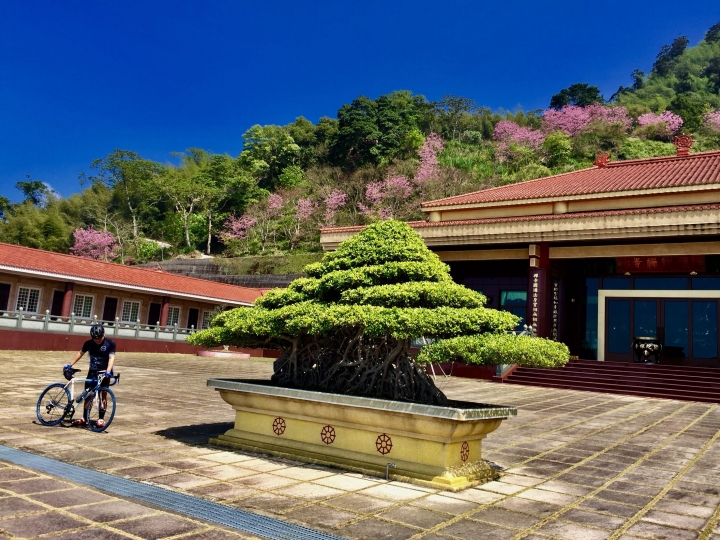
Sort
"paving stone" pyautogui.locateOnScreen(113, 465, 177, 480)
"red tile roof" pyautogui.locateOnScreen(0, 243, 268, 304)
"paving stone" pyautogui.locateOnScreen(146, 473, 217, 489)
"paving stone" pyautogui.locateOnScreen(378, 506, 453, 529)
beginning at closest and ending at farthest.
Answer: "paving stone" pyautogui.locateOnScreen(378, 506, 453, 529) < "paving stone" pyautogui.locateOnScreen(146, 473, 217, 489) < "paving stone" pyautogui.locateOnScreen(113, 465, 177, 480) < "red tile roof" pyautogui.locateOnScreen(0, 243, 268, 304)

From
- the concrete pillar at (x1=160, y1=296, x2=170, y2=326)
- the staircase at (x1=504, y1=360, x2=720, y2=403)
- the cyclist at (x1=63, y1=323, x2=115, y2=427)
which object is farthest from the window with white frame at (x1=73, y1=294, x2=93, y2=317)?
the cyclist at (x1=63, y1=323, x2=115, y2=427)

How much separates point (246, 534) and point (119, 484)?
5.13 feet

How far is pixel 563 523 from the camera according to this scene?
406 cm

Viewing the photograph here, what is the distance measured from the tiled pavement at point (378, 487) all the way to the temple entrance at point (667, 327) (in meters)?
10.0

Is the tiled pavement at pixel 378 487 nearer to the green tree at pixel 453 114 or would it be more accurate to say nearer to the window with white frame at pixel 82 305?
the window with white frame at pixel 82 305

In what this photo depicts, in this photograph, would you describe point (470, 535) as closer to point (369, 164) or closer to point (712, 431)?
point (712, 431)

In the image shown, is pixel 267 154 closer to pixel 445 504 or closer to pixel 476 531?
pixel 445 504

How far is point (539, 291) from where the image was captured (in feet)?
60.6

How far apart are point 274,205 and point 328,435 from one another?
137 ft

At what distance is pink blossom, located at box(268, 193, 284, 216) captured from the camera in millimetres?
46375

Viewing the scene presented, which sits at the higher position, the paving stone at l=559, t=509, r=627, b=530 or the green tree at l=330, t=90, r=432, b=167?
the green tree at l=330, t=90, r=432, b=167

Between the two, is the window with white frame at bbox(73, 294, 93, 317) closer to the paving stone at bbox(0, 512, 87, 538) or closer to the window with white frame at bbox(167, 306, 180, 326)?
the window with white frame at bbox(167, 306, 180, 326)

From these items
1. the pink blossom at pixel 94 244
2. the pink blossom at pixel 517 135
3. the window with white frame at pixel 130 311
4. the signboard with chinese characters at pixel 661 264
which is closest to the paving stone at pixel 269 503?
the signboard with chinese characters at pixel 661 264

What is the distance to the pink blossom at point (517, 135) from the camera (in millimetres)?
48694
